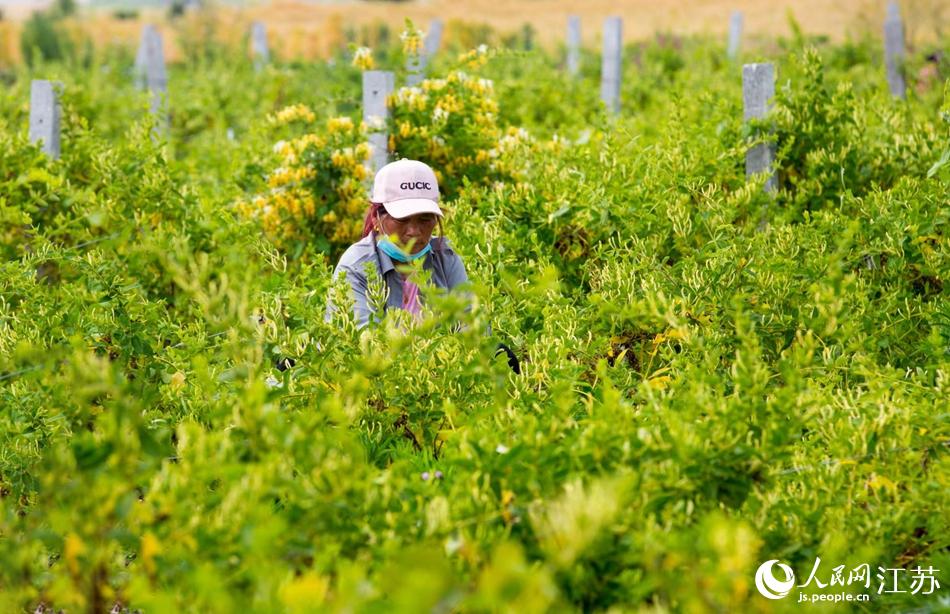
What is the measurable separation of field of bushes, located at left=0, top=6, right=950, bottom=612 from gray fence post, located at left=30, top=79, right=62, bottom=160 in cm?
33

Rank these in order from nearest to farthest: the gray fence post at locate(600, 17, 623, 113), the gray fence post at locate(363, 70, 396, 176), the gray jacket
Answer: the gray jacket < the gray fence post at locate(363, 70, 396, 176) < the gray fence post at locate(600, 17, 623, 113)

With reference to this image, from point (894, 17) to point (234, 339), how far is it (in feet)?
36.1

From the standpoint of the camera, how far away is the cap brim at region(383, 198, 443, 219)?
13.4 feet

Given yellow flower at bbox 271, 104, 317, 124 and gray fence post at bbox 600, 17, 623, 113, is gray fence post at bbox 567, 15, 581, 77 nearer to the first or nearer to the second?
gray fence post at bbox 600, 17, 623, 113

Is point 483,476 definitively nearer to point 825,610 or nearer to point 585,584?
point 585,584

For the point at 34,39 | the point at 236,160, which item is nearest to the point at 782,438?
the point at 236,160

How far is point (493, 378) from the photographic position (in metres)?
2.50

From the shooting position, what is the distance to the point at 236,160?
6.47m

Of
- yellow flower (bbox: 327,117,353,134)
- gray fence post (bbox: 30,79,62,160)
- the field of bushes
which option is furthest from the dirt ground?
the field of bushes

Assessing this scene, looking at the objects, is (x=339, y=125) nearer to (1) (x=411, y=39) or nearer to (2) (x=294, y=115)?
(2) (x=294, y=115)

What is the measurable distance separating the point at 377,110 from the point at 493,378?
12.5 feet

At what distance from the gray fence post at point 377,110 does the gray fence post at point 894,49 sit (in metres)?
7.22

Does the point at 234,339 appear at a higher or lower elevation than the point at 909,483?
higher

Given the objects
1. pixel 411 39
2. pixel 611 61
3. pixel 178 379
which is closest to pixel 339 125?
pixel 411 39
